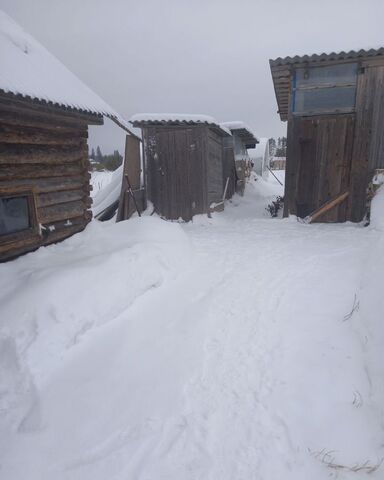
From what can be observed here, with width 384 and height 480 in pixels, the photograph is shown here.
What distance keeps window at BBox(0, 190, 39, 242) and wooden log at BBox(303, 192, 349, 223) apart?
6473 mm

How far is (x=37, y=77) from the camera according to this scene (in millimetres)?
4871

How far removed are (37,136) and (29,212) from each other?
123 centimetres

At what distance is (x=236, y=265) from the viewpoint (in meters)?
5.41

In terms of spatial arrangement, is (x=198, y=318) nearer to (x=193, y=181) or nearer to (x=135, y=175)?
(x=193, y=181)

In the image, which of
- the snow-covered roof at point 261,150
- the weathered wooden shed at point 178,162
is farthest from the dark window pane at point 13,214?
the snow-covered roof at point 261,150

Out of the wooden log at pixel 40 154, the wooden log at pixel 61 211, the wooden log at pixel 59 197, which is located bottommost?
the wooden log at pixel 61 211

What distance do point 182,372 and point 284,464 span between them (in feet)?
3.78

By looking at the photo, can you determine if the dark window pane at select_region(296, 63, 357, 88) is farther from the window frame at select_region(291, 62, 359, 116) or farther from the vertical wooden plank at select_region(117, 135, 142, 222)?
the vertical wooden plank at select_region(117, 135, 142, 222)

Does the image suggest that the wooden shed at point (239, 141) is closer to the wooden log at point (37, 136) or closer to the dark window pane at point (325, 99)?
the dark window pane at point (325, 99)

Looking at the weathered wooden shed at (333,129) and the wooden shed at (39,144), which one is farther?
the weathered wooden shed at (333,129)

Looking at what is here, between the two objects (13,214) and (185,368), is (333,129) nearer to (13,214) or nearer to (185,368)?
(185,368)

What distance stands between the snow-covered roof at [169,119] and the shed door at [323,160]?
8.21ft

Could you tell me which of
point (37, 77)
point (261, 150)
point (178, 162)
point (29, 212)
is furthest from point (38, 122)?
point (261, 150)

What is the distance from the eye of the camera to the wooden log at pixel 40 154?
462 centimetres
